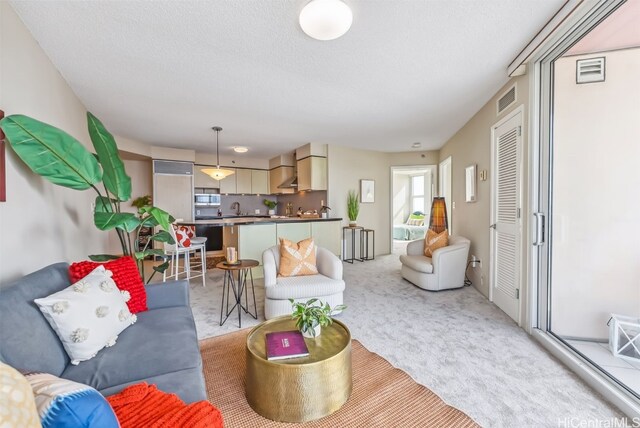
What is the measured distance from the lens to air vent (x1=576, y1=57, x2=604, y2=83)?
7.09 ft

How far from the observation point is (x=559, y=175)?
7.54 ft

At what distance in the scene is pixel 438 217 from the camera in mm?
4285

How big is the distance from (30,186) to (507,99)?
13.6ft

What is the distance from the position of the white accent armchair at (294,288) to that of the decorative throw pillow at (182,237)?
1.63 meters

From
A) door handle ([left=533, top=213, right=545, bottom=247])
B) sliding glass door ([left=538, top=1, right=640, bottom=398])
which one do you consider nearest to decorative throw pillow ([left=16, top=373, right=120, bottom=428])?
sliding glass door ([left=538, top=1, right=640, bottom=398])

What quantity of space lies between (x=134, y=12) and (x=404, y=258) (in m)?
3.99

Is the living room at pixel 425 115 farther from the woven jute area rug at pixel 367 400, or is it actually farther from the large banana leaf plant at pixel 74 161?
the large banana leaf plant at pixel 74 161

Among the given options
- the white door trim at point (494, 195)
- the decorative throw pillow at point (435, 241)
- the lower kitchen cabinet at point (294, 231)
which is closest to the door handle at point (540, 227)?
the white door trim at point (494, 195)

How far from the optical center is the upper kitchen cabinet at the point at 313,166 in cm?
549

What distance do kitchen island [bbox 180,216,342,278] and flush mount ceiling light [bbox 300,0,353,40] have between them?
9.95 feet

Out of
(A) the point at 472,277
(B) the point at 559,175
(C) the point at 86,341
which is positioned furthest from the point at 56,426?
(A) the point at 472,277

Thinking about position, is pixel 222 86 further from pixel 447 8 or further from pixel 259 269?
pixel 259 269

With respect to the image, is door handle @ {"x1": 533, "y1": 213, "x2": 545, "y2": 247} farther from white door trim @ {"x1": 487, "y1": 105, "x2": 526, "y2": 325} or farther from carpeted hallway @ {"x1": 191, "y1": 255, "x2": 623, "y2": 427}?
carpeted hallway @ {"x1": 191, "y1": 255, "x2": 623, "y2": 427}

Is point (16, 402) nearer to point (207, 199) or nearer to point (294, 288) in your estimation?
point (294, 288)
